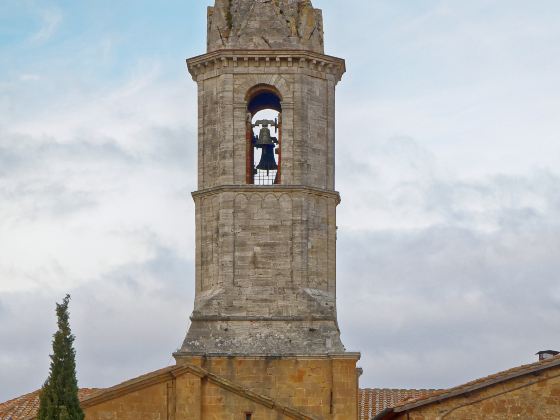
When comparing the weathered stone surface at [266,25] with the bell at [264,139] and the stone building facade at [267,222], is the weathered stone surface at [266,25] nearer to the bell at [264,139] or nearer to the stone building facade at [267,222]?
the stone building facade at [267,222]

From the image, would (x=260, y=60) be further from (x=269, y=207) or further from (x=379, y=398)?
(x=379, y=398)

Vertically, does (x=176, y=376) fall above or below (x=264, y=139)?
below

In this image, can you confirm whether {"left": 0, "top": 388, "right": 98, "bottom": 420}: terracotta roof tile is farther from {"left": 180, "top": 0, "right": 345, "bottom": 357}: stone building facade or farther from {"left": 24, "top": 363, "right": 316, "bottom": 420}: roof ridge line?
{"left": 180, "top": 0, "right": 345, "bottom": 357}: stone building facade

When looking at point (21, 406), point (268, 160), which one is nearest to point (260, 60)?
point (268, 160)

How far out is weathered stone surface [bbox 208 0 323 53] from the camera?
4806 cm

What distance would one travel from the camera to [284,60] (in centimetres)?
4791

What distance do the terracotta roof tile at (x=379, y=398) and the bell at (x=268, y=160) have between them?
7.20 m

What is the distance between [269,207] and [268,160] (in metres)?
1.52

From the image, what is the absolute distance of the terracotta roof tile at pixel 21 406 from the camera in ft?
154

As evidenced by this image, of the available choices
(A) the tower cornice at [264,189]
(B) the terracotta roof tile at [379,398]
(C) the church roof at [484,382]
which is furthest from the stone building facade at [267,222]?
(C) the church roof at [484,382]

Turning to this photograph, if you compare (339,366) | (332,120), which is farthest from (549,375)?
(332,120)

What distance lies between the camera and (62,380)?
128ft

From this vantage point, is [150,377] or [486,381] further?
[150,377]

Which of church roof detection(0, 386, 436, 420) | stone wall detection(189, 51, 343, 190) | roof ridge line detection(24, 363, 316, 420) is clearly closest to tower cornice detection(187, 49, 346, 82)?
stone wall detection(189, 51, 343, 190)
